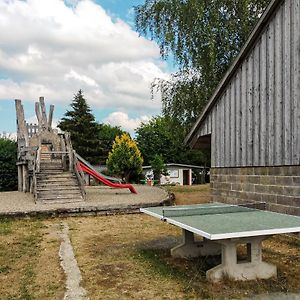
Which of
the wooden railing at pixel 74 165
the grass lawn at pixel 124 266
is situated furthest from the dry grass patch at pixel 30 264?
the wooden railing at pixel 74 165

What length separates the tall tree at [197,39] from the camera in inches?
685

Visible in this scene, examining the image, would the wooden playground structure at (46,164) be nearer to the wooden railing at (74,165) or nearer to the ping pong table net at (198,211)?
the wooden railing at (74,165)

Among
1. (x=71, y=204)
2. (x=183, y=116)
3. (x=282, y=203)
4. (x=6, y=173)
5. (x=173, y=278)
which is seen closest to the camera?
(x=173, y=278)

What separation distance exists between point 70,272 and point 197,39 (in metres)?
13.9

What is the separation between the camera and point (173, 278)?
5664mm

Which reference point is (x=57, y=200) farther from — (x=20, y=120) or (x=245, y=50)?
(x=20, y=120)

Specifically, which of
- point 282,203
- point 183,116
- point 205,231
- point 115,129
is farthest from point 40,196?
point 115,129

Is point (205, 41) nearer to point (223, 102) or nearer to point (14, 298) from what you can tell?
point (223, 102)

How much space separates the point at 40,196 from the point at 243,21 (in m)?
11.2

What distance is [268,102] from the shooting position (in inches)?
341

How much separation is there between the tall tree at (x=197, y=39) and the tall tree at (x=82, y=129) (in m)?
22.5

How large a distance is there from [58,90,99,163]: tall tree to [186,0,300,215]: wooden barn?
99.4ft

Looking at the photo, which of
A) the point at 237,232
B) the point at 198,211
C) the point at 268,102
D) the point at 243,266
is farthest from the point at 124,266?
the point at 268,102

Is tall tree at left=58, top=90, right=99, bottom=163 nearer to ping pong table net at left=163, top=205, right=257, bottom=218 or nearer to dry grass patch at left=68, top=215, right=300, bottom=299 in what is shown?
dry grass patch at left=68, top=215, right=300, bottom=299
